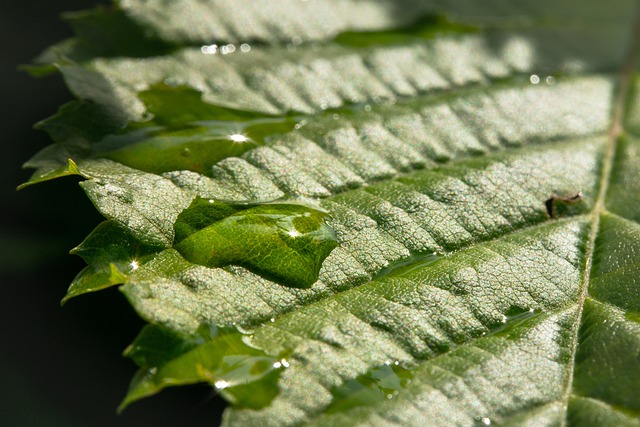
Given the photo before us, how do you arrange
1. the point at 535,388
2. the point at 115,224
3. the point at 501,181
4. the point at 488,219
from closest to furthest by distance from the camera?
1. the point at 535,388
2. the point at 115,224
3. the point at 488,219
4. the point at 501,181

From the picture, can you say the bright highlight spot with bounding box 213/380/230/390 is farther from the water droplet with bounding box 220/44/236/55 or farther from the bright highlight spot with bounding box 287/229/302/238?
the water droplet with bounding box 220/44/236/55

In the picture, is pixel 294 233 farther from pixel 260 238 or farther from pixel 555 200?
pixel 555 200

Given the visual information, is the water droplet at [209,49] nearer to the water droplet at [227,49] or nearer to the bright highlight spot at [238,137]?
the water droplet at [227,49]

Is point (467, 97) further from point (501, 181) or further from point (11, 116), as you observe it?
point (11, 116)

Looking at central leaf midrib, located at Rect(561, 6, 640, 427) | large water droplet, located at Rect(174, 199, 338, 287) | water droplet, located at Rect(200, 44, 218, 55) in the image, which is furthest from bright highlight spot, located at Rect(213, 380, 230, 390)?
water droplet, located at Rect(200, 44, 218, 55)

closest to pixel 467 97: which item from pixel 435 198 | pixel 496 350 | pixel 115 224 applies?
pixel 435 198

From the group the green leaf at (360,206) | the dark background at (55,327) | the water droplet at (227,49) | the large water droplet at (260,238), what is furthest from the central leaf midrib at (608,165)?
the water droplet at (227,49)

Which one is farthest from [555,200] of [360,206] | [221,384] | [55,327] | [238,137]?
[55,327]
